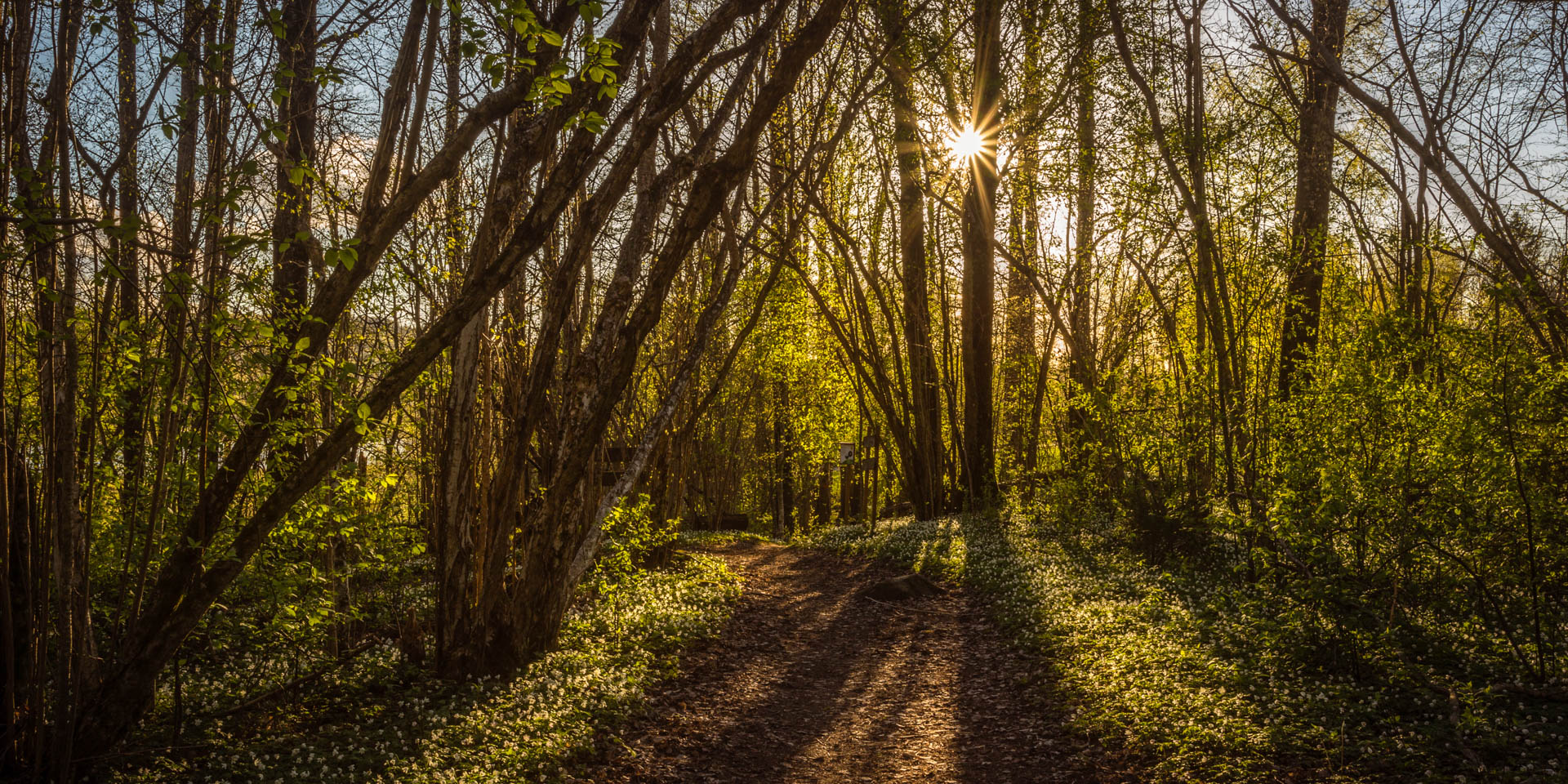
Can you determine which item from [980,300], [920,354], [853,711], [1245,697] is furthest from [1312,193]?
[853,711]

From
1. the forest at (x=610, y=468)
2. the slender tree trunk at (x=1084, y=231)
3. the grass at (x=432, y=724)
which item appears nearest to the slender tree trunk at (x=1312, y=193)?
the forest at (x=610, y=468)

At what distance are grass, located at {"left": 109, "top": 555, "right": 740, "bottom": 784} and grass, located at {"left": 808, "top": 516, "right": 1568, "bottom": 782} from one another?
12.1 feet

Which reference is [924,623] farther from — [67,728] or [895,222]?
[895,222]

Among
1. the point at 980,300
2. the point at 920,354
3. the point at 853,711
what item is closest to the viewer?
the point at 853,711

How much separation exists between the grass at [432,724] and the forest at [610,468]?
0.13 ft

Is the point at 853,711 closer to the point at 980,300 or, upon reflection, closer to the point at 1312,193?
the point at 1312,193

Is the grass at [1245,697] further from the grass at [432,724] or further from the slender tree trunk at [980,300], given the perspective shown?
the slender tree trunk at [980,300]

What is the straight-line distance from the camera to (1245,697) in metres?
5.72

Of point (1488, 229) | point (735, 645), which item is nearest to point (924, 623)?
point (735, 645)

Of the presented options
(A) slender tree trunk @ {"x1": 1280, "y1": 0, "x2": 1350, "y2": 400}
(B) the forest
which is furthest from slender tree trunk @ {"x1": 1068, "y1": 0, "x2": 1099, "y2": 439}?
(A) slender tree trunk @ {"x1": 1280, "y1": 0, "x2": 1350, "y2": 400}

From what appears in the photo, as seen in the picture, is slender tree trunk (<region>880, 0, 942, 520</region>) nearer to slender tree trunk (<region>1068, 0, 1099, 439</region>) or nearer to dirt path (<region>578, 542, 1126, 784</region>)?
slender tree trunk (<region>1068, 0, 1099, 439</region>)

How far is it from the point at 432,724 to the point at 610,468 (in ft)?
14.7

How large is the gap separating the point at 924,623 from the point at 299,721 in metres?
6.93

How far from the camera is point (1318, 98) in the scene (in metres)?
13.4
